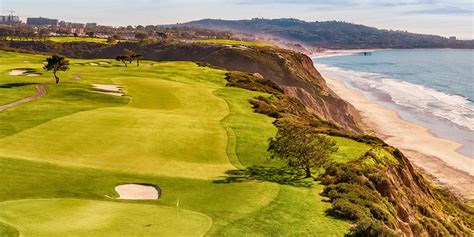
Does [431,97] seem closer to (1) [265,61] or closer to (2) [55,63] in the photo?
(1) [265,61]

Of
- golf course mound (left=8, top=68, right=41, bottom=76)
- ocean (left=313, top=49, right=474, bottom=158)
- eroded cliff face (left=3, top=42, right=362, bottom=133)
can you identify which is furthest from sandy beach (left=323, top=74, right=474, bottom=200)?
golf course mound (left=8, top=68, right=41, bottom=76)

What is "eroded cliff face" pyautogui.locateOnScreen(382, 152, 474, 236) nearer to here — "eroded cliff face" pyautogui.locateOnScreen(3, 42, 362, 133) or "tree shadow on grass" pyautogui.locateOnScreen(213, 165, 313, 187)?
"tree shadow on grass" pyautogui.locateOnScreen(213, 165, 313, 187)

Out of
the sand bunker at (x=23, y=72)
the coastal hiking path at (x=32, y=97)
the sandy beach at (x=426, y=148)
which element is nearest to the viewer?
the coastal hiking path at (x=32, y=97)

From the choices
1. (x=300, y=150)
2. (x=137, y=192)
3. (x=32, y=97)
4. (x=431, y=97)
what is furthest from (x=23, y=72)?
(x=431, y=97)

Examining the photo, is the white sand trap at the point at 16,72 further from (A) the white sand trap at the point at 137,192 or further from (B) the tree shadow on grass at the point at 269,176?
(A) the white sand trap at the point at 137,192

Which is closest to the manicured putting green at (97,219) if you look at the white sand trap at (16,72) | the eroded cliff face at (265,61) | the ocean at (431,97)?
the white sand trap at (16,72)

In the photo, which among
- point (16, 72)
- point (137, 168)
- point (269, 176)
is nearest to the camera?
point (137, 168)
